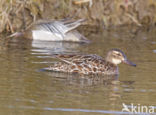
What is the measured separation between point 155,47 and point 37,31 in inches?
122

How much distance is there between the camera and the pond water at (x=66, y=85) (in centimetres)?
728

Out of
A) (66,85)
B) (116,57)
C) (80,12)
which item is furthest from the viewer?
(80,12)

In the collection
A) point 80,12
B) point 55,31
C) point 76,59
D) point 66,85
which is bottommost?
point 66,85

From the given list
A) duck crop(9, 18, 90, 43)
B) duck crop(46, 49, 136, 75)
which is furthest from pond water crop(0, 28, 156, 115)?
duck crop(9, 18, 90, 43)

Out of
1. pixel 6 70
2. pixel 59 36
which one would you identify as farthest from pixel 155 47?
pixel 6 70

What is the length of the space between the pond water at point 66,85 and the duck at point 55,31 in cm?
110

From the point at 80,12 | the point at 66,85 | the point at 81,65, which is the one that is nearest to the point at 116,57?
the point at 81,65

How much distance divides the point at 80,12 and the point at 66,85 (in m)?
7.14

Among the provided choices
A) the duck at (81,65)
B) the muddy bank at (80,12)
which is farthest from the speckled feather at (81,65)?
the muddy bank at (80,12)

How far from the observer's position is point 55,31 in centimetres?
1430

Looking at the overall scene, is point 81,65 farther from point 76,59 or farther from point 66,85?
point 66,85

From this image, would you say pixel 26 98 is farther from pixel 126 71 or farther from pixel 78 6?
pixel 78 6

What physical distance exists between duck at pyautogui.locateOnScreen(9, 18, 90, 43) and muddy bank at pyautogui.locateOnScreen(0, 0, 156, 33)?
367 millimetres

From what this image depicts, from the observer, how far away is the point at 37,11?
1480 centimetres
